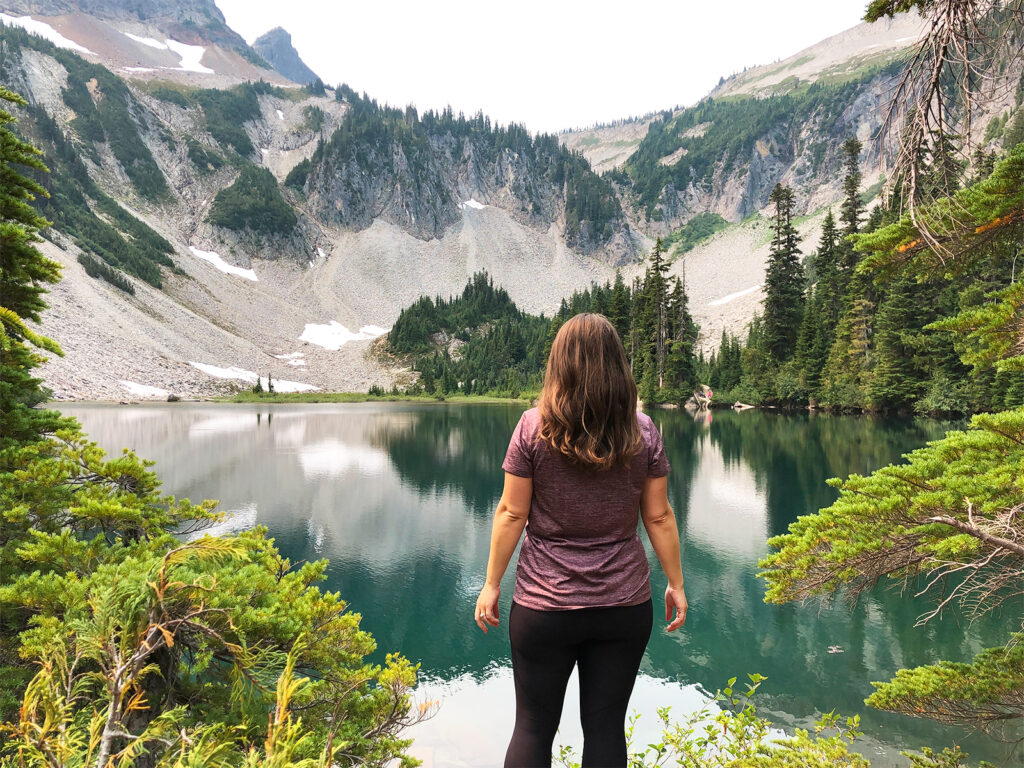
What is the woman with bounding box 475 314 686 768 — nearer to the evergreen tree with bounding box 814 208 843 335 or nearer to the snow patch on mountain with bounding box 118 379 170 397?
the evergreen tree with bounding box 814 208 843 335

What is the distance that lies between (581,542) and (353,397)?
87065mm

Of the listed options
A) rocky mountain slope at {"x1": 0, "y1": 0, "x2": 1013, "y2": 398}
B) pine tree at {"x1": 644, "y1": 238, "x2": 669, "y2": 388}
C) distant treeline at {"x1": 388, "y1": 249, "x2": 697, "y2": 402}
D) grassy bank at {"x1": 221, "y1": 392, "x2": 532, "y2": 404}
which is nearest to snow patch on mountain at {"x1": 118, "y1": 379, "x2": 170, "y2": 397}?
rocky mountain slope at {"x1": 0, "y1": 0, "x2": 1013, "y2": 398}

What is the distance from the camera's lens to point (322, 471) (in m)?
22.1

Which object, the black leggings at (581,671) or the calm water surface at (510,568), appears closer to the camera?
the black leggings at (581,671)

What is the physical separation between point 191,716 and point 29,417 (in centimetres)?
346

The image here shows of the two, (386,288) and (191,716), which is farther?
(386,288)

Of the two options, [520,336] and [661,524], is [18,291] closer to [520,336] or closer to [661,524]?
[661,524]

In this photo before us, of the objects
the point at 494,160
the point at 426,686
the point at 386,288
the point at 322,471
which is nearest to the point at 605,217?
the point at 494,160

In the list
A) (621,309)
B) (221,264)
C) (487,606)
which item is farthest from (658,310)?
(221,264)

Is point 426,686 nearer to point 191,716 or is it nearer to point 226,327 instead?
point 191,716

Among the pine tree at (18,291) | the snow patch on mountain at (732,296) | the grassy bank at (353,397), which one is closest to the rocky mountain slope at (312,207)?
the snow patch on mountain at (732,296)

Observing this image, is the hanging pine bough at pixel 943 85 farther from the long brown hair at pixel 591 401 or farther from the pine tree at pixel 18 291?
the pine tree at pixel 18 291

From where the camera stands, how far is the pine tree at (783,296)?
53.0m

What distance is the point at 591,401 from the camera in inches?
86.0
